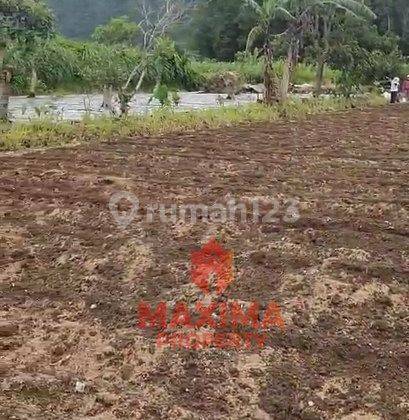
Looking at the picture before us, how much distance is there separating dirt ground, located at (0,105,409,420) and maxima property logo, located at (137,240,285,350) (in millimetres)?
55

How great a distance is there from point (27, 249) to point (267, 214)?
64.2 inches

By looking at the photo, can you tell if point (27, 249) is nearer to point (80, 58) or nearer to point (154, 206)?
point (154, 206)

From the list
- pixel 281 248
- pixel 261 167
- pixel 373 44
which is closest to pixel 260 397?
pixel 281 248

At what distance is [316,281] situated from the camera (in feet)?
11.1

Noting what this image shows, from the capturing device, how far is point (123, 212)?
15.1 feet

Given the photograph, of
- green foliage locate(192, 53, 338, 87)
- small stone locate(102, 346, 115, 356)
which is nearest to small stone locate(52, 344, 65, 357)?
small stone locate(102, 346, 115, 356)

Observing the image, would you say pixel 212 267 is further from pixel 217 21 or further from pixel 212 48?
pixel 212 48

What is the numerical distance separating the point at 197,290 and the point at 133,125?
201 inches

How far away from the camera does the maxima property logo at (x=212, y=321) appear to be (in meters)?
2.85

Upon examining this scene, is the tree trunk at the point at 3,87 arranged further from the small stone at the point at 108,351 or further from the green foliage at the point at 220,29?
the green foliage at the point at 220,29

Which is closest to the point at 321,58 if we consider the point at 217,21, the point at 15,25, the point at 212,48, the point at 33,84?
the point at 33,84

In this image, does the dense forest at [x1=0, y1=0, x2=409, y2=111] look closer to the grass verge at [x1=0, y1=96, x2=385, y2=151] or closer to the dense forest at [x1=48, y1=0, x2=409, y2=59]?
the dense forest at [x1=48, y1=0, x2=409, y2=59]


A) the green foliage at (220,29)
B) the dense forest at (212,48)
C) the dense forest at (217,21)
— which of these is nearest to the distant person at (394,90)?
the dense forest at (212,48)

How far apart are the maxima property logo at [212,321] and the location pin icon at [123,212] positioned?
1.13 m
